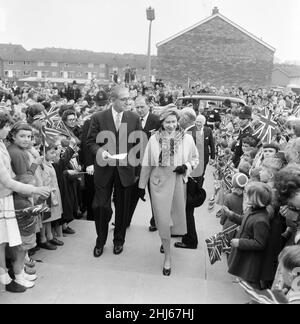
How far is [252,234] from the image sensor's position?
→ 3.24 meters

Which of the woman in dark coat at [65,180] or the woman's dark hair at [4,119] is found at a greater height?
the woman's dark hair at [4,119]

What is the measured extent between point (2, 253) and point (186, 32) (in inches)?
1251

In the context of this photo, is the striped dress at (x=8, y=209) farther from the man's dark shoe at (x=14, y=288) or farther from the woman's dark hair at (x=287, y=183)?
the woman's dark hair at (x=287, y=183)

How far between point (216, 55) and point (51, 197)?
3062 cm

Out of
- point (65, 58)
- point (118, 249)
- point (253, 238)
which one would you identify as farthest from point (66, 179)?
point (65, 58)

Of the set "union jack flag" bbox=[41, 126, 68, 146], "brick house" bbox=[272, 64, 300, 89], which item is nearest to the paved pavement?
"union jack flag" bbox=[41, 126, 68, 146]

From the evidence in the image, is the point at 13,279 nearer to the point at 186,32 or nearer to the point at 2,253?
the point at 2,253

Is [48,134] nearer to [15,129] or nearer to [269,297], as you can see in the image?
[15,129]

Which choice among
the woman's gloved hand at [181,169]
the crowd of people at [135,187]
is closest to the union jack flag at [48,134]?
the crowd of people at [135,187]

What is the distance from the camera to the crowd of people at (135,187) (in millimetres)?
3203

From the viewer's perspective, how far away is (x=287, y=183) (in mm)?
3002

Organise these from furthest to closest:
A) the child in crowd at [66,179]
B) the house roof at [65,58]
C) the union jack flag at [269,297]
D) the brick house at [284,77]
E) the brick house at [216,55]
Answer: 1. the house roof at [65,58]
2. the brick house at [284,77]
3. the brick house at [216,55]
4. the child in crowd at [66,179]
5. the union jack flag at [269,297]

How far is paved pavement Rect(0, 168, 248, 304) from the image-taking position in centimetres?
334
